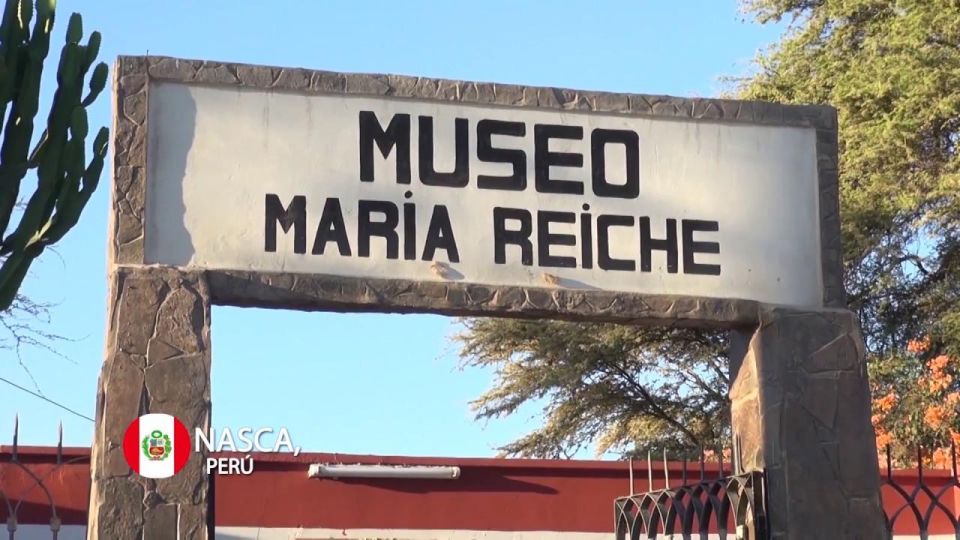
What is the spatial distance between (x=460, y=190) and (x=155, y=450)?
2513mm

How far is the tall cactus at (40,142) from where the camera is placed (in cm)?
952

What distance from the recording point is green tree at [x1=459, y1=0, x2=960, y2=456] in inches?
826

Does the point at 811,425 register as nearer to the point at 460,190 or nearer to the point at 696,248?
the point at 696,248

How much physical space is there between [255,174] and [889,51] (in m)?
14.9

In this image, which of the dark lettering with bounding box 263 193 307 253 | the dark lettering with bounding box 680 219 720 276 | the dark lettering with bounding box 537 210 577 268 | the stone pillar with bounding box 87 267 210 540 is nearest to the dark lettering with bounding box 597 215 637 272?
the dark lettering with bounding box 537 210 577 268

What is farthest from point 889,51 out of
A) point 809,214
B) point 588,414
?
point 809,214

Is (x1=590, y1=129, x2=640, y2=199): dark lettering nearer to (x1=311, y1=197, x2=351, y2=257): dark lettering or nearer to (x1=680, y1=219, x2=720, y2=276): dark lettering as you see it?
(x1=680, y1=219, x2=720, y2=276): dark lettering

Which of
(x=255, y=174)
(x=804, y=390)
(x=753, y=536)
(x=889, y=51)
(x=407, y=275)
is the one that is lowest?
(x=753, y=536)

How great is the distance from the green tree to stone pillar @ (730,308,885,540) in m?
10.9

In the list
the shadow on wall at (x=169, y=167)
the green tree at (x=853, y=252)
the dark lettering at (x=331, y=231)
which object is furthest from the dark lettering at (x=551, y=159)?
the green tree at (x=853, y=252)

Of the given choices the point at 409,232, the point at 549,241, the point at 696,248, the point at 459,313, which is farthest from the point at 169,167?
the point at 696,248

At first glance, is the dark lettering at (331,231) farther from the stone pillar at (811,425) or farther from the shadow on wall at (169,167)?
the stone pillar at (811,425)

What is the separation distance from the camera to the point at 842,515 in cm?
954

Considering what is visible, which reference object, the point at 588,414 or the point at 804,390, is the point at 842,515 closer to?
the point at 804,390
